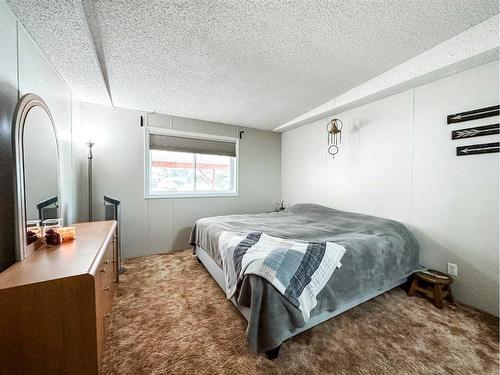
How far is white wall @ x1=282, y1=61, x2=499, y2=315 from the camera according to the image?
1.88 m

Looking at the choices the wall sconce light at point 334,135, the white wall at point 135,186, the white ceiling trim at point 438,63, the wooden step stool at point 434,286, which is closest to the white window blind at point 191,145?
the white wall at point 135,186

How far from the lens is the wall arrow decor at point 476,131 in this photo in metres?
1.82

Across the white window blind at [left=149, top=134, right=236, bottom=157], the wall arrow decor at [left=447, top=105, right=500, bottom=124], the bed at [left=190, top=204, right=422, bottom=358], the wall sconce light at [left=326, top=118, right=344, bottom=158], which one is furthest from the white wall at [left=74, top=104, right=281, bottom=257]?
the wall arrow decor at [left=447, top=105, right=500, bottom=124]

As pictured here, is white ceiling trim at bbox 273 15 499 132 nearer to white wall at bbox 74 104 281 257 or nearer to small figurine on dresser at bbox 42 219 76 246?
white wall at bbox 74 104 281 257

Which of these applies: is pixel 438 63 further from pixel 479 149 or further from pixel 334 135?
pixel 334 135

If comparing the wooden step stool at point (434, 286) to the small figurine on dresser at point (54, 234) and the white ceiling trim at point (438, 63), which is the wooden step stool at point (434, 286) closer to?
the white ceiling trim at point (438, 63)

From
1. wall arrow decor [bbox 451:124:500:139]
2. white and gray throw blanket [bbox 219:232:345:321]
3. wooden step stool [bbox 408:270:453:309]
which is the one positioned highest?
wall arrow decor [bbox 451:124:500:139]

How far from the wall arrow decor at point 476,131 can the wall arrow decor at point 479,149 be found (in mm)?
104

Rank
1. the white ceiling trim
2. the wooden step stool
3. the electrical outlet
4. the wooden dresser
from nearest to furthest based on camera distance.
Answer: the wooden dresser → the white ceiling trim → the wooden step stool → the electrical outlet

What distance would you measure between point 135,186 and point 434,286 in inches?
161

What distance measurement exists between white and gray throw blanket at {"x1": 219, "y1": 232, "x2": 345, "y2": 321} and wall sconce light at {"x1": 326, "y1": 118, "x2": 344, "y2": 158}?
6.87 feet

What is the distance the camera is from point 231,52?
187cm

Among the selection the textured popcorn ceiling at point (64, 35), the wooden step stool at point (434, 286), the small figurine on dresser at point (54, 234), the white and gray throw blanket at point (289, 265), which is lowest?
the wooden step stool at point (434, 286)

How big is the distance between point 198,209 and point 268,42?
9.42 ft
